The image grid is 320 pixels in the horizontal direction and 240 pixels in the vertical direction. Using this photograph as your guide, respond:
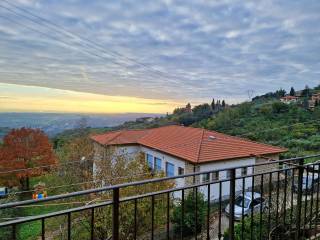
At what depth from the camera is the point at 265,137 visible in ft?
72.0

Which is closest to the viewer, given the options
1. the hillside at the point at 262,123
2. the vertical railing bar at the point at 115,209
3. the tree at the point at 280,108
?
the vertical railing bar at the point at 115,209

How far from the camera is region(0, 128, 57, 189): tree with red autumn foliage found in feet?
55.3

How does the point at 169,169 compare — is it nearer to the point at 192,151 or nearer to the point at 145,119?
the point at 192,151

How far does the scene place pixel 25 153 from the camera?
56.8ft

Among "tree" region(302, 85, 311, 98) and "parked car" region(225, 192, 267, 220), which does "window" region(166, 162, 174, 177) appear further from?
"tree" region(302, 85, 311, 98)

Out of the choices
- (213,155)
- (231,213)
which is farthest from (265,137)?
(231,213)

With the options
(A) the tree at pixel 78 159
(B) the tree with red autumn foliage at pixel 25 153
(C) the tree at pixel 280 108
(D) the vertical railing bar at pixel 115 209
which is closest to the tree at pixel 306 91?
(C) the tree at pixel 280 108

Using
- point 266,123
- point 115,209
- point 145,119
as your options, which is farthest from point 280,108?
point 115,209

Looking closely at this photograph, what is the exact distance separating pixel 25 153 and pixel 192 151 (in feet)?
35.8

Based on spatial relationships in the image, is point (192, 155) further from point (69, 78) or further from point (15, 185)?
point (15, 185)

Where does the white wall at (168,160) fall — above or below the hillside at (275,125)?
below

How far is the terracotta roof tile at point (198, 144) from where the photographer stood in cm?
1345

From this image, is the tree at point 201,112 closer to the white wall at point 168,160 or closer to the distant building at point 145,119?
the distant building at point 145,119

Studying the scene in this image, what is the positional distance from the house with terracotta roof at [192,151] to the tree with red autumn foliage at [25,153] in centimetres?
337
